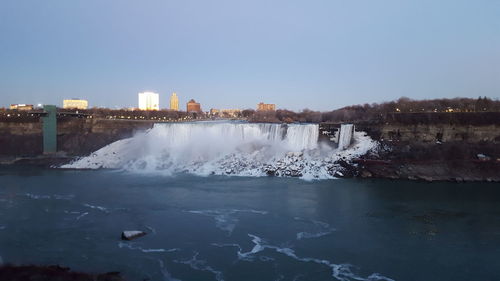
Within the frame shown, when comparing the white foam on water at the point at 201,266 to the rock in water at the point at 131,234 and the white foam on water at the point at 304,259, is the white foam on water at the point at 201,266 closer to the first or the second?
the white foam on water at the point at 304,259

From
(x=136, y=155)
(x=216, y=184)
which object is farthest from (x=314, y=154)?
(x=136, y=155)

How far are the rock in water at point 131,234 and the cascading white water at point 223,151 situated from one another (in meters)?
16.9

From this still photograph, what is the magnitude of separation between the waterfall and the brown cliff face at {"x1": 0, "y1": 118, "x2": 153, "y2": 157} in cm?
2200

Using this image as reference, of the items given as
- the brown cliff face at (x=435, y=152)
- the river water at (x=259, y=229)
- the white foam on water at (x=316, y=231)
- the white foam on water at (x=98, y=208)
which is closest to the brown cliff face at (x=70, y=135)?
the river water at (x=259, y=229)

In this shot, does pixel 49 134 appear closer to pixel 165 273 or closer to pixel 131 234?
pixel 131 234

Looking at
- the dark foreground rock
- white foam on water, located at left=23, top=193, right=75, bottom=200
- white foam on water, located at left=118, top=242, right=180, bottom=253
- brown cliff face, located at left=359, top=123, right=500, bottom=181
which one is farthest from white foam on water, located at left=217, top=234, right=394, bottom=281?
brown cliff face, located at left=359, top=123, right=500, bottom=181

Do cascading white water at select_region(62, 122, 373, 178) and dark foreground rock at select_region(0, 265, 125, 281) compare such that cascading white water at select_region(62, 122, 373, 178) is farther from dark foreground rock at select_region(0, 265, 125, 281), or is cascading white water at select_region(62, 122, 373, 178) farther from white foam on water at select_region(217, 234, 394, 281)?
dark foreground rock at select_region(0, 265, 125, 281)

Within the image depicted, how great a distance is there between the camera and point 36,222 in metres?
19.3

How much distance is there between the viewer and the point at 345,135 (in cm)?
3875

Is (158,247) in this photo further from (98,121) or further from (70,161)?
(98,121)

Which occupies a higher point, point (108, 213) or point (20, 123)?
point (20, 123)

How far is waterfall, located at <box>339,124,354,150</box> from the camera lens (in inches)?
1504

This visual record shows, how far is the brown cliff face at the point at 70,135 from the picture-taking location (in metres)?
46.6

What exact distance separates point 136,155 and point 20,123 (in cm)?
2015
